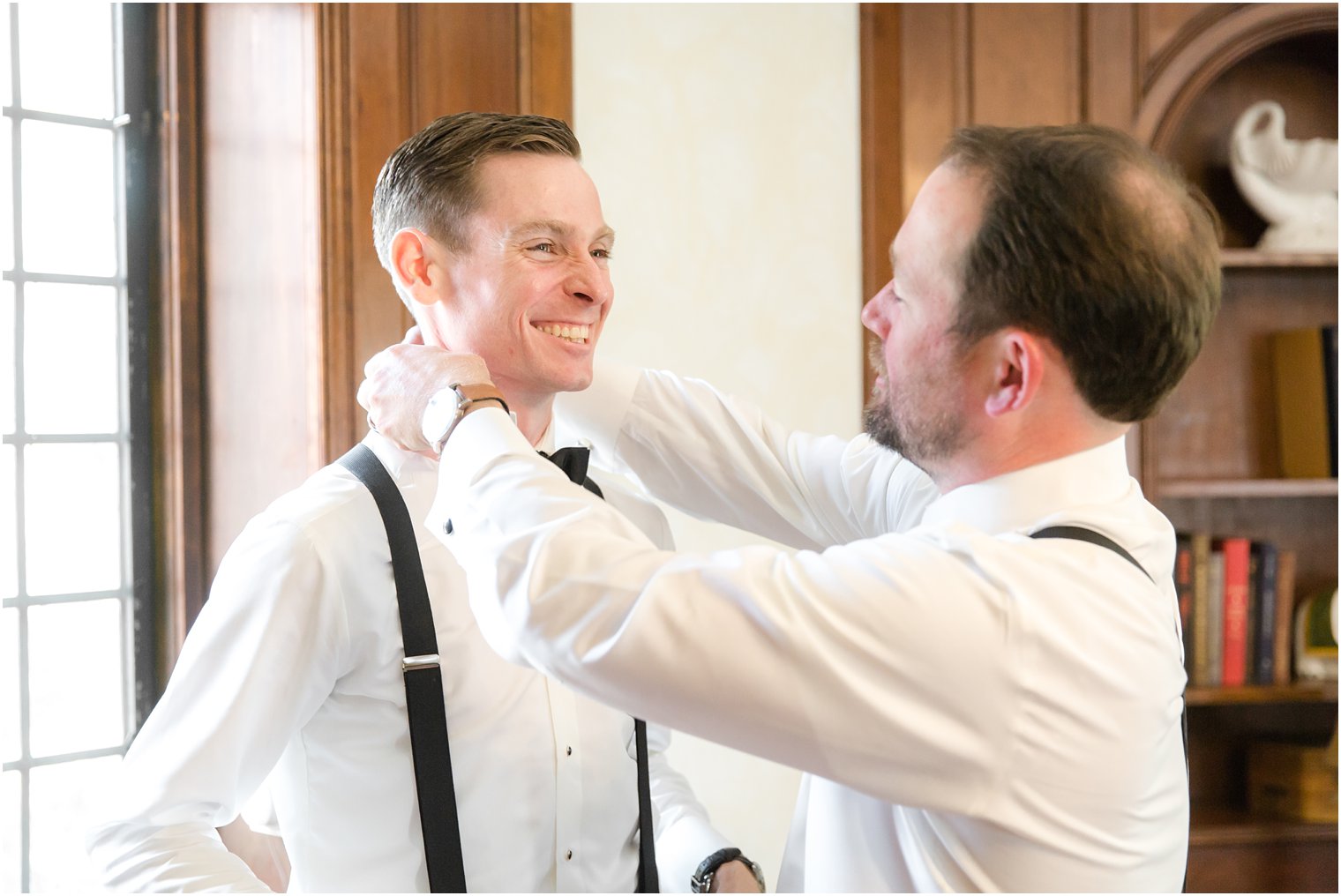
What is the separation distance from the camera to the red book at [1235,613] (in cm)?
296

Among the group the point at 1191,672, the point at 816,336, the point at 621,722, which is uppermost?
the point at 816,336

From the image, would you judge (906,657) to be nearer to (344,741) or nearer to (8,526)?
(344,741)

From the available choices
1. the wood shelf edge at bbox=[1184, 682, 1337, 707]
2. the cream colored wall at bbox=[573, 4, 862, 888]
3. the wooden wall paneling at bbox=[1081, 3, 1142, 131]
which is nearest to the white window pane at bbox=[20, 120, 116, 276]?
the cream colored wall at bbox=[573, 4, 862, 888]

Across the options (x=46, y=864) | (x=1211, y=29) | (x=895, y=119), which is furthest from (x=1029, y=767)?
(x=1211, y=29)

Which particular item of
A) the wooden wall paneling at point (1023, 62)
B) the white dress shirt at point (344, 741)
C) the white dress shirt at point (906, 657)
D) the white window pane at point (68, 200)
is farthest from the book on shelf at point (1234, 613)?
the white window pane at point (68, 200)

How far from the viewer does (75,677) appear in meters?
2.49

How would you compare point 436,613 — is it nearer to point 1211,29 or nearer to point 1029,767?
point 1029,767

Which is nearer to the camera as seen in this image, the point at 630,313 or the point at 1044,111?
the point at 630,313

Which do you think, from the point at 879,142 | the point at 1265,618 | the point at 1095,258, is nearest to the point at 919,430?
the point at 1095,258

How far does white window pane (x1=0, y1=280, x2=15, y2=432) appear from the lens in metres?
2.38

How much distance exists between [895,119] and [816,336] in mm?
547

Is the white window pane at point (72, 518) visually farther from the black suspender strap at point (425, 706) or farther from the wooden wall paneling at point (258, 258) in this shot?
the black suspender strap at point (425, 706)

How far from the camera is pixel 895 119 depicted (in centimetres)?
275

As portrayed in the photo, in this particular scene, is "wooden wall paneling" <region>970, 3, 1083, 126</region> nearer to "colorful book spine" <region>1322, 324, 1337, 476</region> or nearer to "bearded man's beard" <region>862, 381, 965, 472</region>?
"colorful book spine" <region>1322, 324, 1337, 476</region>
